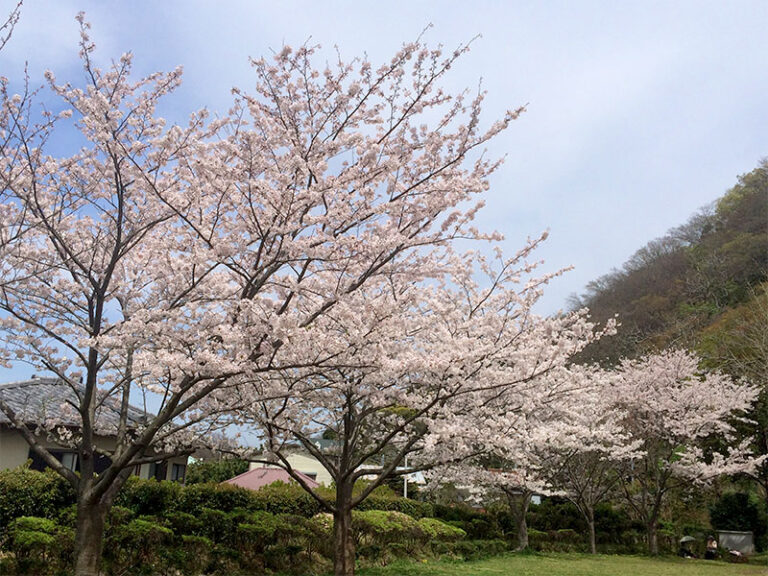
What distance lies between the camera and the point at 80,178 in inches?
238

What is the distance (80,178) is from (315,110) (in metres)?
2.65

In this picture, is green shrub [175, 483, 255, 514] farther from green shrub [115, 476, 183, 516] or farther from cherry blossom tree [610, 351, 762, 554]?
cherry blossom tree [610, 351, 762, 554]

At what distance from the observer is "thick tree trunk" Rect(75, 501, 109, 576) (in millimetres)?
5641

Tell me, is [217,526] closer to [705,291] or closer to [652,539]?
[652,539]

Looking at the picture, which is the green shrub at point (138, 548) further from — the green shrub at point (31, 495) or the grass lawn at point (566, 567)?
the grass lawn at point (566, 567)

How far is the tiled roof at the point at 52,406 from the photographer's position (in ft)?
23.8

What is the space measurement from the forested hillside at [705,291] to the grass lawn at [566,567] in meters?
9.45

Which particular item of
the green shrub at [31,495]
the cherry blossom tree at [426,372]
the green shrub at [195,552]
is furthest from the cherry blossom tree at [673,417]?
the green shrub at [31,495]

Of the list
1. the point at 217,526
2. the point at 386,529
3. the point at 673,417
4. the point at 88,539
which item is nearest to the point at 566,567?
the point at 386,529

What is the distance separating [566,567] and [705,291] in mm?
26318

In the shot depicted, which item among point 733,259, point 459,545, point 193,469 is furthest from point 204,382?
point 733,259

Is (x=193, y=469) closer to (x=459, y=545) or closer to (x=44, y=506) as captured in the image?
(x=459, y=545)

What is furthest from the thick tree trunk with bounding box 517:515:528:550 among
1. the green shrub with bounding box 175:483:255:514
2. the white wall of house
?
the white wall of house

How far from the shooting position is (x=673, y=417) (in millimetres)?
17156
